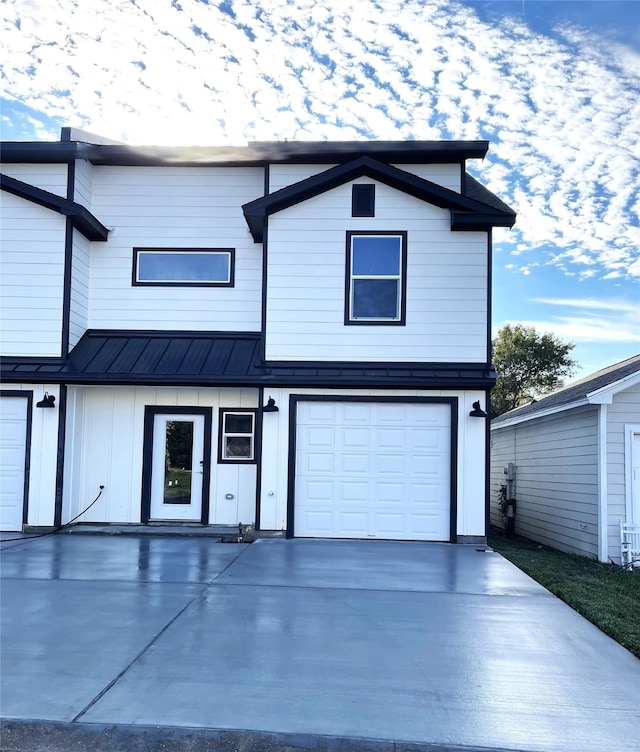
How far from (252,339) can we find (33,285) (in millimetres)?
3782

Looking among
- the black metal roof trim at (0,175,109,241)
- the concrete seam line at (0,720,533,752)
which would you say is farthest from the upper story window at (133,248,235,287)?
the concrete seam line at (0,720,533,752)

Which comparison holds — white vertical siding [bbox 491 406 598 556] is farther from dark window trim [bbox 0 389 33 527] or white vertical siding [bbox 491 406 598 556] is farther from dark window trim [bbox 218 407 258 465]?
dark window trim [bbox 0 389 33 527]

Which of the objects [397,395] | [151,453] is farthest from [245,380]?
[397,395]

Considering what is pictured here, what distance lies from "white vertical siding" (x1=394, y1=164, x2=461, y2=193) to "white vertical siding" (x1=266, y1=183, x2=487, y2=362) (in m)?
0.90

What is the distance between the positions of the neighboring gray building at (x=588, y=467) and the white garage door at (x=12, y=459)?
9.25 meters

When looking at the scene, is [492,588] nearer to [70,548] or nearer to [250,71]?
[70,548]

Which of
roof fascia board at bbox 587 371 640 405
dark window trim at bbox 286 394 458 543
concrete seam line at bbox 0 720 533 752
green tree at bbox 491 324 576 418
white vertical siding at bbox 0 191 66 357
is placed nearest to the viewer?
Result: concrete seam line at bbox 0 720 533 752

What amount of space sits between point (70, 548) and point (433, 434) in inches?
225

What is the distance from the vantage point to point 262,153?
10367 millimetres

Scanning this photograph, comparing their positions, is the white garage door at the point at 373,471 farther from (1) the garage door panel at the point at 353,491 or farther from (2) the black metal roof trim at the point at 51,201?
(2) the black metal roof trim at the point at 51,201

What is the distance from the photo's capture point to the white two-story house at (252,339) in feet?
31.1

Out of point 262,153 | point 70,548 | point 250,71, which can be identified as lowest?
point 70,548

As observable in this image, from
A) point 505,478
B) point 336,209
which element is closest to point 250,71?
point 336,209

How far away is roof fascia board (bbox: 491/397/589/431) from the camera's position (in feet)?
32.3
